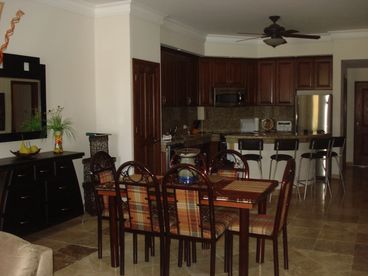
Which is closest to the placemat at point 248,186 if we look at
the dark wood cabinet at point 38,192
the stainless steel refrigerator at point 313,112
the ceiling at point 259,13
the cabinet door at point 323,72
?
the dark wood cabinet at point 38,192

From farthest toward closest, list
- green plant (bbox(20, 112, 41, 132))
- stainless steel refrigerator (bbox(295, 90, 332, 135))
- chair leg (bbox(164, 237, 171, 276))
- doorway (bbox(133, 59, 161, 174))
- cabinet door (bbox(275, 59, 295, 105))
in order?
cabinet door (bbox(275, 59, 295, 105))
stainless steel refrigerator (bbox(295, 90, 332, 135))
doorway (bbox(133, 59, 161, 174))
green plant (bbox(20, 112, 41, 132))
chair leg (bbox(164, 237, 171, 276))

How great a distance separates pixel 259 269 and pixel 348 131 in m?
7.19

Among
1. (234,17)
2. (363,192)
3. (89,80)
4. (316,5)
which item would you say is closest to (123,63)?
(89,80)

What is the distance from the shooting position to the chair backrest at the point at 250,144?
20.5ft

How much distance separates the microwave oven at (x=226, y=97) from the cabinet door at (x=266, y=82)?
53cm

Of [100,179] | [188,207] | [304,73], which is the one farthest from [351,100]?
[188,207]

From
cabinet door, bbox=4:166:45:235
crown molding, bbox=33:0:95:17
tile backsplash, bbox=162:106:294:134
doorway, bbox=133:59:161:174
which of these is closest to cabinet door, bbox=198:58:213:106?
tile backsplash, bbox=162:106:294:134

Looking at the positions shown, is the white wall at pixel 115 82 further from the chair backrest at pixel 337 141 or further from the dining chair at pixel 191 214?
the chair backrest at pixel 337 141

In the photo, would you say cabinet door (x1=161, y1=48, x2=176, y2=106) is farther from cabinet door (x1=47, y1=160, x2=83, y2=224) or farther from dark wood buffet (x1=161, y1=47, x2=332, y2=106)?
cabinet door (x1=47, y1=160, x2=83, y2=224)

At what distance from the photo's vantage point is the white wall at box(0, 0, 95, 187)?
4.69m

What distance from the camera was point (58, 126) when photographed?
4945 millimetres

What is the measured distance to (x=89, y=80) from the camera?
5.79 meters

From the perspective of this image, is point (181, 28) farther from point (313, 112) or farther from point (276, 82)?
point (313, 112)

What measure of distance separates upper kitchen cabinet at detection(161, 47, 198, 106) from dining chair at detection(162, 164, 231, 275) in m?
4.05
